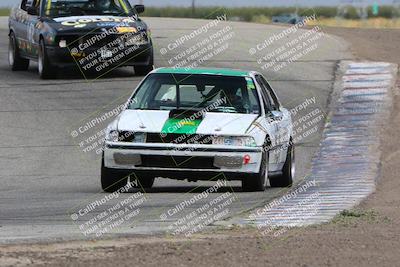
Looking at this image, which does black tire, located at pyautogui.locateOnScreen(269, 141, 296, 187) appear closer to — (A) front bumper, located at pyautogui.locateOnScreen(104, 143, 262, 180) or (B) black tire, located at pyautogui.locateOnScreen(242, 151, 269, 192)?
(B) black tire, located at pyautogui.locateOnScreen(242, 151, 269, 192)

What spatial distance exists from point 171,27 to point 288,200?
73.0ft

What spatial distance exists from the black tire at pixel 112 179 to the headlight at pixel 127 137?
283mm

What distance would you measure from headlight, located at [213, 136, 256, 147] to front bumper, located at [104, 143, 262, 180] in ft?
0.22

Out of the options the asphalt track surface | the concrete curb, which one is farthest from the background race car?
the concrete curb

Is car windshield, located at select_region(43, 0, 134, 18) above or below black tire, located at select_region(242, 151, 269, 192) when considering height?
below

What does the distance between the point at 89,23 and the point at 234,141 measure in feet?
34.1

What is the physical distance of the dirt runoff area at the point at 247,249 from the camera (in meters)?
7.99

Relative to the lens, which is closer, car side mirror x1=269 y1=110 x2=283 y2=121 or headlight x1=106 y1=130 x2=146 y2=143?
headlight x1=106 y1=130 x2=146 y2=143

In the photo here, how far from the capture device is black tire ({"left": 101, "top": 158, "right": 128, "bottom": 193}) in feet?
41.6

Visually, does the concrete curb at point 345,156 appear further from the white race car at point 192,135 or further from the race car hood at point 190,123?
the race car hood at point 190,123

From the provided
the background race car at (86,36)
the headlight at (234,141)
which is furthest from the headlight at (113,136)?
the background race car at (86,36)

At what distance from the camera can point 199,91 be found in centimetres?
1357

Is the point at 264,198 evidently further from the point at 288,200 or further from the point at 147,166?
the point at 147,166

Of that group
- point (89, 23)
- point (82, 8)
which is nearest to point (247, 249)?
point (89, 23)
